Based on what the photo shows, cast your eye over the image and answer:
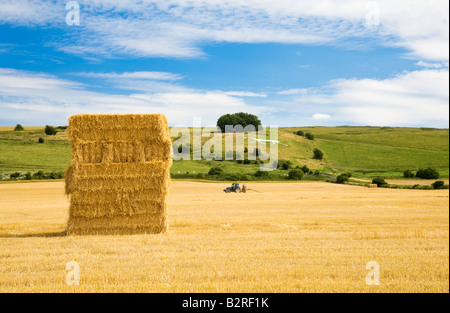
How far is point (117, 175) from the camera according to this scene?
14.0 metres

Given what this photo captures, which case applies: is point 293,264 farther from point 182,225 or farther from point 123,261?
point 182,225

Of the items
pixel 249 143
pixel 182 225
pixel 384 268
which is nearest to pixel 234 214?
pixel 182 225

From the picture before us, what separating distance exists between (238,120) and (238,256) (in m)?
95.9

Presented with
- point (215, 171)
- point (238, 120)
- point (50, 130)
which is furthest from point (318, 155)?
point (50, 130)

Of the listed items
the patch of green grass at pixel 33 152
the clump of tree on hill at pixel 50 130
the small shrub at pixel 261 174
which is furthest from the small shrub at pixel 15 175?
the small shrub at pixel 261 174

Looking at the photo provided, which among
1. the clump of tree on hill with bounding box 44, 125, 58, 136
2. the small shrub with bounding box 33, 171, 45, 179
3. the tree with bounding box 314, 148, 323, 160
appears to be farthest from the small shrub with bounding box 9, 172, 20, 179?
the tree with bounding box 314, 148, 323, 160

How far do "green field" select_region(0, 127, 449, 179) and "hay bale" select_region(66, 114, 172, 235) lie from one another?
1843 cm

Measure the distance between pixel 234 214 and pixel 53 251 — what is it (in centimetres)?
925

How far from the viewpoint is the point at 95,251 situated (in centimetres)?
1043

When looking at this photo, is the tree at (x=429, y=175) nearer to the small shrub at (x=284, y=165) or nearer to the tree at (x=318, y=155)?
the small shrub at (x=284, y=165)

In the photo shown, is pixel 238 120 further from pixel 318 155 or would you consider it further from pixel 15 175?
pixel 15 175

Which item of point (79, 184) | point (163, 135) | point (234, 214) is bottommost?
point (234, 214)

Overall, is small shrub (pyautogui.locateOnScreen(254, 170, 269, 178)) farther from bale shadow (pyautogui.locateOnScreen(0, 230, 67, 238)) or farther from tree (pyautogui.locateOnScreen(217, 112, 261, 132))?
tree (pyautogui.locateOnScreen(217, 112, 261, 132))

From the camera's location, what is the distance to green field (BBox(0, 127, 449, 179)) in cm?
3528
